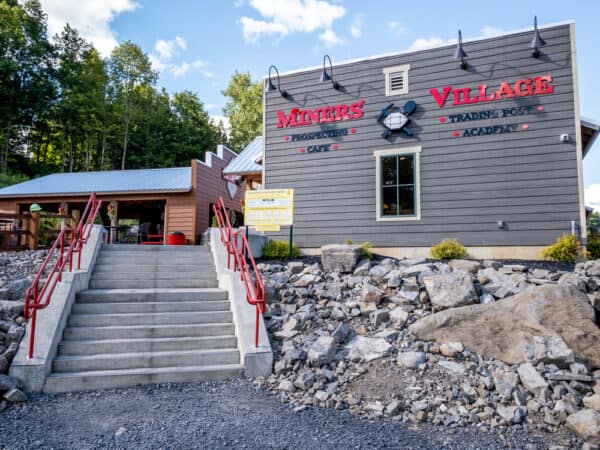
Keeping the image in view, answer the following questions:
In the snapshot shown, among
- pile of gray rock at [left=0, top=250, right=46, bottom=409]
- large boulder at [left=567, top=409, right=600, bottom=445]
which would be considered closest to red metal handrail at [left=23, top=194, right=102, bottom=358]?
pile of gray rock at [left=0, top=250, right=46, bottom=409]

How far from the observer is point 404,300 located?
6.12m

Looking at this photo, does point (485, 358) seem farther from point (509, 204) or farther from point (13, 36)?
point (13, 36)

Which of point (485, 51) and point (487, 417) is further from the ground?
point (485, 51)

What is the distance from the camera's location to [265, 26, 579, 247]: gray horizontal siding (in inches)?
314

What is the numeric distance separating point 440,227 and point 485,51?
160 inches

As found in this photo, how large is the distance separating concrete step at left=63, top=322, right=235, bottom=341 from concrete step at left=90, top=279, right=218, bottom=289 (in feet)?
4.07

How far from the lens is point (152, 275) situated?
684cm

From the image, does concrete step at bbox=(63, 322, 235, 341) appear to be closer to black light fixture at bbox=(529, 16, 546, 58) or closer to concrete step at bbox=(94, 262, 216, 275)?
concrete step at bbox=(94, 262, 216, 275)

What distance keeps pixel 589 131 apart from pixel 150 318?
9610 millimetres

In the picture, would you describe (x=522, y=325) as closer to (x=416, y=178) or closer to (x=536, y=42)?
(x=416, y=178)

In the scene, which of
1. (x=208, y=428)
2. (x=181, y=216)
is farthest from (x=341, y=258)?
(x=181, y=216)

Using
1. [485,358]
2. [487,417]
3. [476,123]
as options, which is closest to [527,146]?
[476,123]

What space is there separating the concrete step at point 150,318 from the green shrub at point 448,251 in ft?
15.2

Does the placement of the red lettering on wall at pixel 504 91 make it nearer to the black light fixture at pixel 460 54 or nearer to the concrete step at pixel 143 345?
the black light fixture at pixel 460 54
